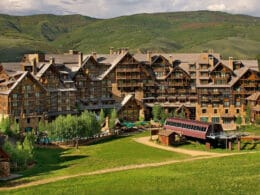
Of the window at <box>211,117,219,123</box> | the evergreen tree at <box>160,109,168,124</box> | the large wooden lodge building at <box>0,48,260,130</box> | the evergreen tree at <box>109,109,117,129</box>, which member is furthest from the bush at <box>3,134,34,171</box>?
the window at <box>211,117,219,123</box>

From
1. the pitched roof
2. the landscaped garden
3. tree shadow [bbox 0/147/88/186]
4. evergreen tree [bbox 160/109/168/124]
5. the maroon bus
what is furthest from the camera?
evergreen tree [bbox 160/109/168/124]

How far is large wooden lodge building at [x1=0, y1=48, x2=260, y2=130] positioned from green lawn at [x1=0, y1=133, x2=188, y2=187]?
2088 cm

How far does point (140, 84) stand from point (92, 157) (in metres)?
44.6

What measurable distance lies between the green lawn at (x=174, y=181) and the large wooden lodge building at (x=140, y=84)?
45.4m

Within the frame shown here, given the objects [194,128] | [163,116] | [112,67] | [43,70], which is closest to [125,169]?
[194,128]

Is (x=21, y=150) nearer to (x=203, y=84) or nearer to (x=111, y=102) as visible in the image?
(x=111, y=102)

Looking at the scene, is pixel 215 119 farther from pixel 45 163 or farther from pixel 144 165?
pixel 45 163

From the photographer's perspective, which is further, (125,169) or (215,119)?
(215,119)

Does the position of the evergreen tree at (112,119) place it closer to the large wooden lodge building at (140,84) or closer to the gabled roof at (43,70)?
the large wooden lodge building at (140,84)

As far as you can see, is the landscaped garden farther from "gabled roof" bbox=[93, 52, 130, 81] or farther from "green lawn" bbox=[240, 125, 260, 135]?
"gabled roof" bbox=[93, 52, 130, 81]

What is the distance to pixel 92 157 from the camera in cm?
7631

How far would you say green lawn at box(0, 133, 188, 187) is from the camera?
65.9m

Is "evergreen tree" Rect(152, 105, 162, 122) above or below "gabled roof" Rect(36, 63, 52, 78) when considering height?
below

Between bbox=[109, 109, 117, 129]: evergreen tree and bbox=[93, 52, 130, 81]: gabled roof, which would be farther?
bbox=[93, 52, 130, 81]: gabled roof
